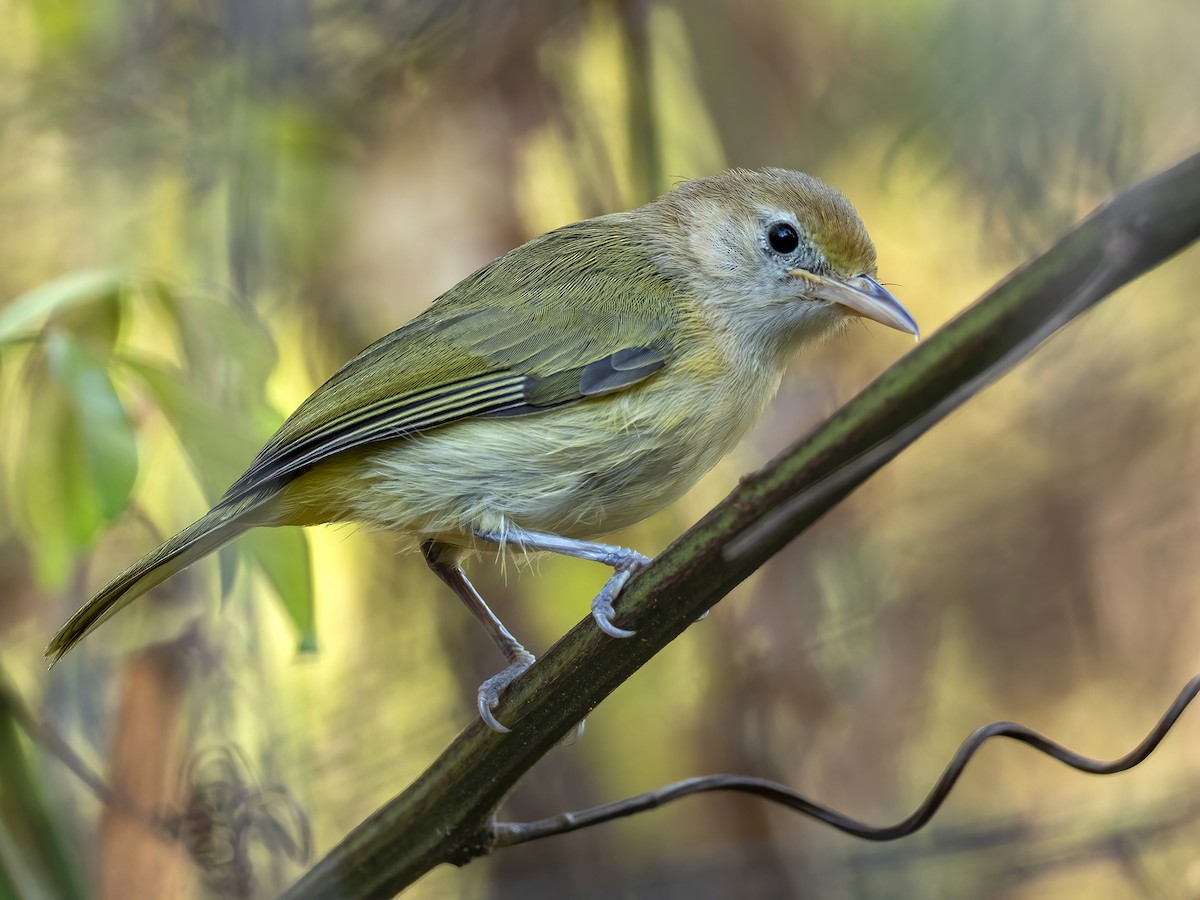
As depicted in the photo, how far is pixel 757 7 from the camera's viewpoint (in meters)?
4.31

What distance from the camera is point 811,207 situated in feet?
8.95

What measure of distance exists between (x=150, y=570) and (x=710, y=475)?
1962mm

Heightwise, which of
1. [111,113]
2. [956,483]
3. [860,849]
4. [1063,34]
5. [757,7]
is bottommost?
[860,849]

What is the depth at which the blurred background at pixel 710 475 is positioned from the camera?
3479mm

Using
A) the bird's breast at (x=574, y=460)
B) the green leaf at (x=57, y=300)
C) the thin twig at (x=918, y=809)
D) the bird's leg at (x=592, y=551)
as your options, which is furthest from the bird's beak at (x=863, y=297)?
→ the green leaf at (x=57, y=300)

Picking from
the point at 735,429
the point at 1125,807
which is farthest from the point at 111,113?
the point at 1125,807

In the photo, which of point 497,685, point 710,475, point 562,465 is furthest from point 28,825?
point 710,475

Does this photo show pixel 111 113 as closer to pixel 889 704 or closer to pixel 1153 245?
pixel 889 704

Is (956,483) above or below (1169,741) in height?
Result: above

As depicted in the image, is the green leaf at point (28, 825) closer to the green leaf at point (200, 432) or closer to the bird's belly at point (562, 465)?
the green leaf at point (200, 432)

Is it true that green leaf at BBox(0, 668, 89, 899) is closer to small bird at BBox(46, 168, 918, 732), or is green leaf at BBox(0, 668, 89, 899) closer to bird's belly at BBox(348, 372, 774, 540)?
small bird at BBox(46, 168, 918, 732)

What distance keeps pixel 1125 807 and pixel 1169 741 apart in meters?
0.78

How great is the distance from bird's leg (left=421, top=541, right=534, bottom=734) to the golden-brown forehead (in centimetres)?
106

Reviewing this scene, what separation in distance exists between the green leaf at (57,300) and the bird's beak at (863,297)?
1414 millimetres
